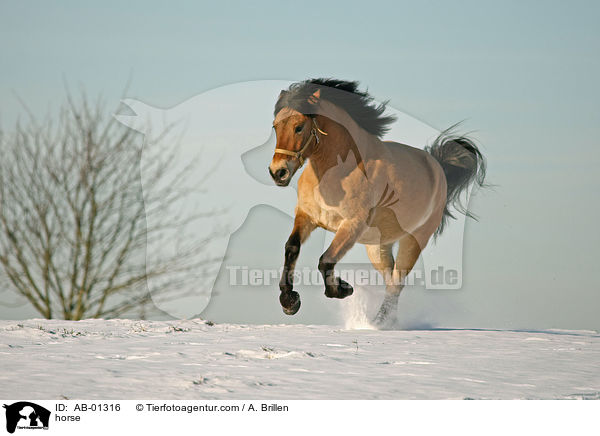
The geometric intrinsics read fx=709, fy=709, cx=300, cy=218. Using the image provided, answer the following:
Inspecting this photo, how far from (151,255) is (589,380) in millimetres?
3683

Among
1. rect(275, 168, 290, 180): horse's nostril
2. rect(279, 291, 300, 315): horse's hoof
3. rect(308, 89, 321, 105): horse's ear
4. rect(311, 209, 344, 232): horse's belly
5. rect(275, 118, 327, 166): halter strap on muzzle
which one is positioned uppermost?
rect(308, 89, 321, 105): horse's ear

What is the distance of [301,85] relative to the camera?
21.5 ft

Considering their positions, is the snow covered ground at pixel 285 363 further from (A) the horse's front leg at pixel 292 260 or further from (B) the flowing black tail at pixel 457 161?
(B) the flowing black tail at pixel 457 161

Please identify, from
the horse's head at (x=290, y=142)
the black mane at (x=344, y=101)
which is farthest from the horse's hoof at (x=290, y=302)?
the black mane at (x=344, y=101)

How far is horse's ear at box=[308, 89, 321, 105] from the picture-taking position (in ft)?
21.3

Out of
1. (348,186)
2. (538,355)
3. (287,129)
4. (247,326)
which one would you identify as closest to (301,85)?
(287,129)

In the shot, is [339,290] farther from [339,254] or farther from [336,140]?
[336,140]

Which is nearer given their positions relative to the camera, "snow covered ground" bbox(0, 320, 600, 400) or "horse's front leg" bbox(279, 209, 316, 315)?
"snow covered ground" bbox(0, 320, 600, 400)

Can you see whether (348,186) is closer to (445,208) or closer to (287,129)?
(287,129)

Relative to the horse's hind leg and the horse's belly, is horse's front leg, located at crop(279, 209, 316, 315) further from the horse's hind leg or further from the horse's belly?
Result: the horse's hind leg

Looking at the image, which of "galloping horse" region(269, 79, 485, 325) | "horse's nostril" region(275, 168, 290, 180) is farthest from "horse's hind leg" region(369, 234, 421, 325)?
"horse's nostril" region(275, 168, 290, 180)

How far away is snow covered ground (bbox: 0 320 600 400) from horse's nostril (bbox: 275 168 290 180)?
1.40 metres

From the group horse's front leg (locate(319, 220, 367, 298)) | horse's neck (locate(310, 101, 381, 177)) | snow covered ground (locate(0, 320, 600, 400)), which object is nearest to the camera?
snow covered ground (locate(0, 320, 600, 400))
